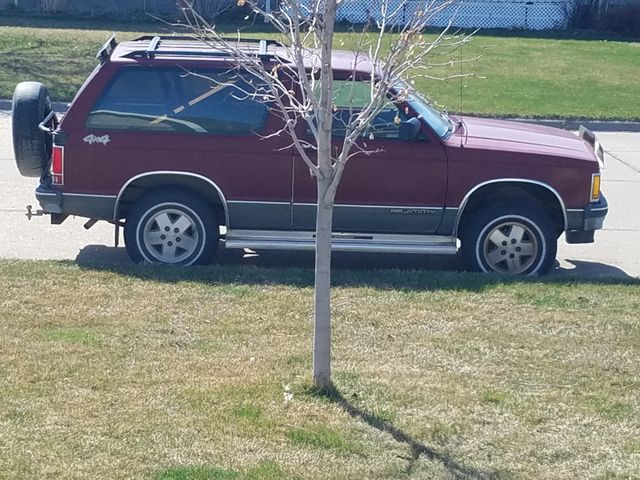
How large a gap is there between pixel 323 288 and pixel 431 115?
375cm

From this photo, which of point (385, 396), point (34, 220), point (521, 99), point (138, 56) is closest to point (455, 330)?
point (385, 396)

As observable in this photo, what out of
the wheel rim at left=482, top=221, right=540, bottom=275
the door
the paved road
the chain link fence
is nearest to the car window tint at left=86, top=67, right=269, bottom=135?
the door

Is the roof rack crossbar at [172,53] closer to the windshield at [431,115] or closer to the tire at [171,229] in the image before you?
the tire at [171,229]

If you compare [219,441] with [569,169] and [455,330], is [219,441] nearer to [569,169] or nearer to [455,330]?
[455,330]

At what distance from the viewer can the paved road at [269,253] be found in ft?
31.8

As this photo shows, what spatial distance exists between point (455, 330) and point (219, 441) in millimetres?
2485

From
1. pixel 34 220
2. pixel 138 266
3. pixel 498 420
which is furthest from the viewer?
pixel 34 220

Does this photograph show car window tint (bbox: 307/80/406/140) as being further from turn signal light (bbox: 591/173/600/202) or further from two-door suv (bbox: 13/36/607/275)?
turn signal light (bbox: 591/173/600/202)

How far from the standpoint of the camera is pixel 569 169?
29.6 feet

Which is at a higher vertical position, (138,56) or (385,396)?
(138,56)

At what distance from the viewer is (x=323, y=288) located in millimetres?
6023

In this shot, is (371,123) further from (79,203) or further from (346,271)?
(79,203)

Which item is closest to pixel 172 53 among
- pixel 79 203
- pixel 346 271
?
pixel 79 203

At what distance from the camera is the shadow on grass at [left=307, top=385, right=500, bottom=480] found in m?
5.21
